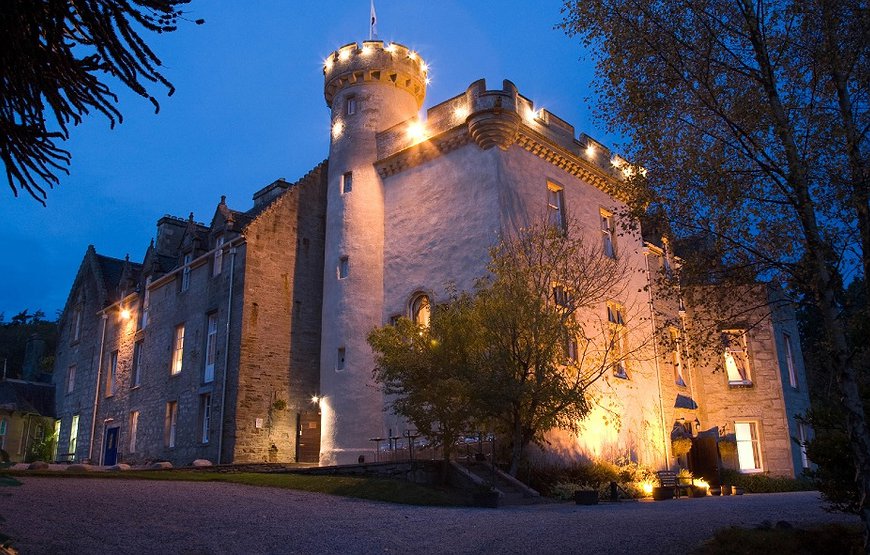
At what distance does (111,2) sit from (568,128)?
82.1ft

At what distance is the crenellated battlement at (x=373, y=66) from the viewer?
29141mm

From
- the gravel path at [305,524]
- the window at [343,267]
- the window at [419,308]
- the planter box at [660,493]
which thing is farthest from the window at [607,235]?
the gravel path at [305,524]

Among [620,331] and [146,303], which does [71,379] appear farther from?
[620,331]

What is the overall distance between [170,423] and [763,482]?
24732 millimetres

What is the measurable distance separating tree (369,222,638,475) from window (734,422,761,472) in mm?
12191

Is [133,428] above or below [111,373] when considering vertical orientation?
below

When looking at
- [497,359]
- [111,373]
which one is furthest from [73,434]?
[497,359]

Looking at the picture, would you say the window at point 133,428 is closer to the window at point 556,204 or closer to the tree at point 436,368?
the tree at point 436,368

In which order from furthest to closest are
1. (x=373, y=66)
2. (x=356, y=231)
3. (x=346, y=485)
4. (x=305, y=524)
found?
1. (x=373, y=66)
2. (x=356, y=231)
3. (x=346, y=485)
4. (x=305, y=524)

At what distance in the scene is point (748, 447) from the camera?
96.6 feet

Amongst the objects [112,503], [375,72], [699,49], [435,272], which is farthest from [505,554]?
[375,72]

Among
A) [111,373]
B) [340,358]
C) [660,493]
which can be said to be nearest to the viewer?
[660,493]

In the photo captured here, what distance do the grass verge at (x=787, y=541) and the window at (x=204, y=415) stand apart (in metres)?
21.7

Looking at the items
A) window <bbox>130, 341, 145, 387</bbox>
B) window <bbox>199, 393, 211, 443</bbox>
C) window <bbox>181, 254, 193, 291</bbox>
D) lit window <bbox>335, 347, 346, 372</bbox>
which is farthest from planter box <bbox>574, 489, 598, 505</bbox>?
window <bbox>130, 341, 145, 387</bbox>
